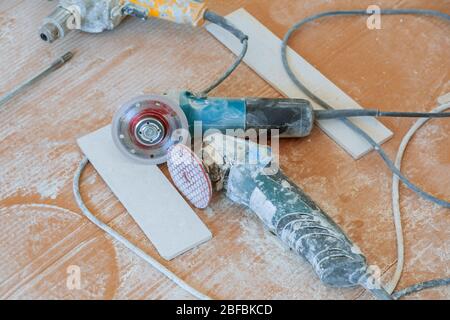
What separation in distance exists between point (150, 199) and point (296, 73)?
0.46m

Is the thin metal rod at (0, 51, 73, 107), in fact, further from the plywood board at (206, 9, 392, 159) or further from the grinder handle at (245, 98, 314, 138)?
the grinder handle at (245, 98, 314, 138)

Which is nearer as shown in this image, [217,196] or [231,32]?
[217,196]

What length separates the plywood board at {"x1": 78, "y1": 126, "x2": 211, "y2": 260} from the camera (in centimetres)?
105

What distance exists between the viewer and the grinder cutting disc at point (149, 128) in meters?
1.08

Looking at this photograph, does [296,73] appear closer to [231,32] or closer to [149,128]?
[231,32]

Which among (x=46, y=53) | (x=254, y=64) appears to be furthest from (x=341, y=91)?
(x=46, y=53)

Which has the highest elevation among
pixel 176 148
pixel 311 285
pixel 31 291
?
pixel 176 148

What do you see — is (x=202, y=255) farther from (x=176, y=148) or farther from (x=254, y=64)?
(x=254, y=64)

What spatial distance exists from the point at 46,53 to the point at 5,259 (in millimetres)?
520

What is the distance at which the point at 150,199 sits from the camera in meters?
1.10

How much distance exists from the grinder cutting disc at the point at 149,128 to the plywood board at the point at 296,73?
0.29m

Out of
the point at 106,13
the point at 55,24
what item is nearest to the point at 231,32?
the point at 106,13

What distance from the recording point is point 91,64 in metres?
1.31
